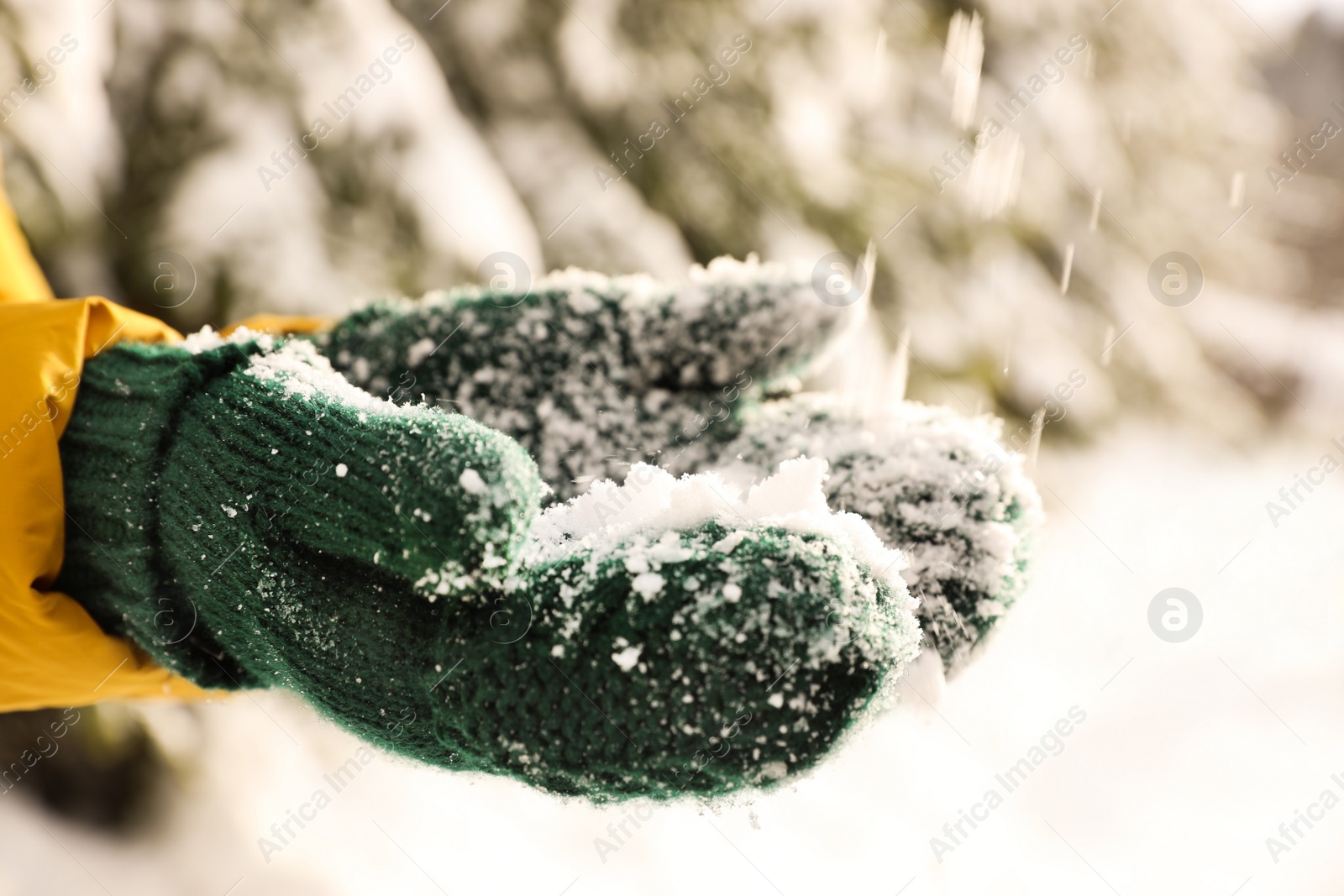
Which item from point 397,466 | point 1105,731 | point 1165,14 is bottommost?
point 1105,731

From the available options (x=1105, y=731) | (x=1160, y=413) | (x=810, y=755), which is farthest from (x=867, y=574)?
(x=1160, y=413)

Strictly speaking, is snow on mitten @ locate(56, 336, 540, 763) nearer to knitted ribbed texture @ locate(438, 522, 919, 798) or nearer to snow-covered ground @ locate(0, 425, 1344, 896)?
knitted ribbed texture @ locate(438, 522, 919, 798)

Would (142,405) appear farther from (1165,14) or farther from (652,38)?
(1165,14)

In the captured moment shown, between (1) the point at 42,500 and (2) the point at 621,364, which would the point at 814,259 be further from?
(1) the point at 42,500

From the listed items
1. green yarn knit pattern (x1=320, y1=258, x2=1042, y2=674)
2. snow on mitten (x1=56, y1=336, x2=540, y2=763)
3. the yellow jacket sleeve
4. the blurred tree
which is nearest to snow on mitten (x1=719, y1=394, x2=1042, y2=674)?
green yarn knit pattern (x1=320, y1=258, x2=1042, y2=674)

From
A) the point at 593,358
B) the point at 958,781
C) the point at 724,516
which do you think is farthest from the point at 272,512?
the point at 958,781

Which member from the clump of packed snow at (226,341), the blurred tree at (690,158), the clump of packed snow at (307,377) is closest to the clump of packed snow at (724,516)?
the clump of packed snow at (307,377)
